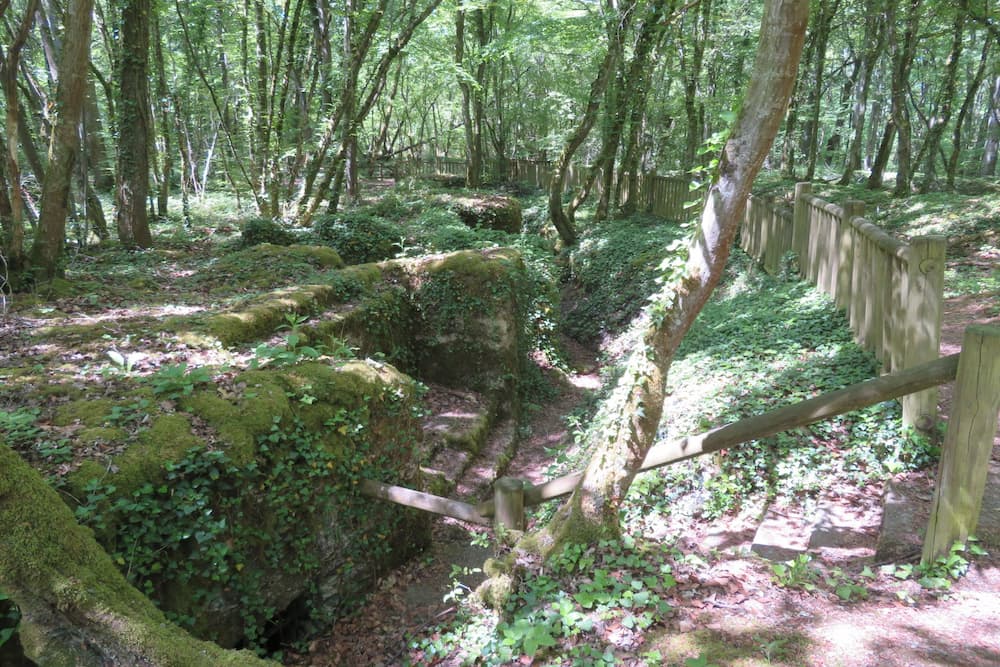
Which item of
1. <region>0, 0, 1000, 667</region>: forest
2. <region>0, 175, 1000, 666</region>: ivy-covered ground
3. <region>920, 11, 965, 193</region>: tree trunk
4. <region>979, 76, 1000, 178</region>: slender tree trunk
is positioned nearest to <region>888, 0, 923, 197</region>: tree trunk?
<region>920, 11, 965, 193</region>: tree trunk

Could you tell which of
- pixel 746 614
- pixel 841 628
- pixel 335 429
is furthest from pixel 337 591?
pixel 841 628

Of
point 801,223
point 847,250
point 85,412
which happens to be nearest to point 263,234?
point 85,412

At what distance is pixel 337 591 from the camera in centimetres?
508

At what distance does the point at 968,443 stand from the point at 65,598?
4.64m

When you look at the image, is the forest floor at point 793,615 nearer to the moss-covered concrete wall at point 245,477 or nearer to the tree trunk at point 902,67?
the moss-covered concrete wall at point 245,477

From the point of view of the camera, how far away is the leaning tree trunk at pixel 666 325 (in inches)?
139

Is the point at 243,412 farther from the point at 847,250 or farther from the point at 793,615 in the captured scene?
the point at 847,250

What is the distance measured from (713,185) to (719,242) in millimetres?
354

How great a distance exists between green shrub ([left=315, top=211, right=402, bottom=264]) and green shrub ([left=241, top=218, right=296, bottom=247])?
26.5 inches

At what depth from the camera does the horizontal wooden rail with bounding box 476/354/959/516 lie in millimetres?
3293

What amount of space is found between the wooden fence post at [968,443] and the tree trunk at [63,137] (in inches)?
367

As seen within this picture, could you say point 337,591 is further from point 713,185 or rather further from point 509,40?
point 509,40

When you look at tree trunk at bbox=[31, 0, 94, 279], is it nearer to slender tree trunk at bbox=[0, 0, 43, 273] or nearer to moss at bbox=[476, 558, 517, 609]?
slender tree trunk at bbox=[0, 0, 43, 273]

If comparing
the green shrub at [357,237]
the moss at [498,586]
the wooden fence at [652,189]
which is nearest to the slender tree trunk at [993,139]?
the wooden fence at [652,189]
